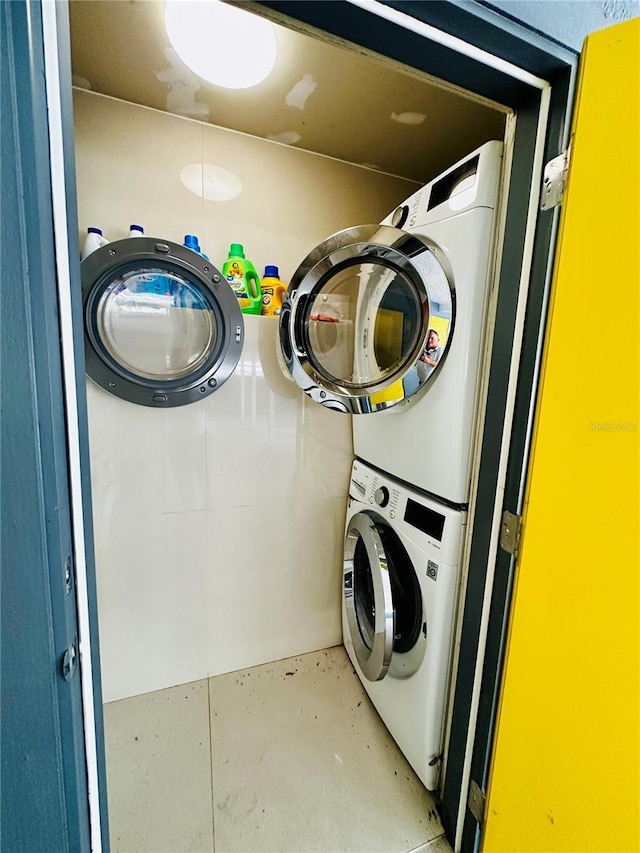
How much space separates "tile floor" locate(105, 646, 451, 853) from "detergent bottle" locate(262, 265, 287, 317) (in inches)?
62.1

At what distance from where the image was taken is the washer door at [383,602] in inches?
40.3

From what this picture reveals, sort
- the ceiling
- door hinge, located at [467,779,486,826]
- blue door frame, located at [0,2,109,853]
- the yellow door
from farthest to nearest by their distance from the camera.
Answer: the ceiling → door hinge, located at [467,779,486,826] → the yellow door → blue door frame, located at [0,2,109,853]

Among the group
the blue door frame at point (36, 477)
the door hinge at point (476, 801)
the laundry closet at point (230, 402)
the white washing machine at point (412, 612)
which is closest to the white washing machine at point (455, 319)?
the white washing machine at point (412, 612)

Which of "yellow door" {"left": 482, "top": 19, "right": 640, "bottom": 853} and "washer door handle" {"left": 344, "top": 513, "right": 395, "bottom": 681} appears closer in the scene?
"yellow door" {"left": 482, "top": 19, "right": 640, "bottom": 853}

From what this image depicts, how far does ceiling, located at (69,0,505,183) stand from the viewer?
0.97 m

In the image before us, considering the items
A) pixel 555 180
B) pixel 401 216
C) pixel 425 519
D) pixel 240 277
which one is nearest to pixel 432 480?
pixel 425 519

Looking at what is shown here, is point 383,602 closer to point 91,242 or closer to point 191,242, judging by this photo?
point 191,242

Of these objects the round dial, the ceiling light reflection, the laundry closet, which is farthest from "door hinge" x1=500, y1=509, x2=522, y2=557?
the ceiling light reflection

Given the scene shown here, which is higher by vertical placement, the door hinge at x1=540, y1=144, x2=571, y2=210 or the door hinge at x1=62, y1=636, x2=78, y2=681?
the door hinge at x1=540, y1=144, x2=571, y2=210

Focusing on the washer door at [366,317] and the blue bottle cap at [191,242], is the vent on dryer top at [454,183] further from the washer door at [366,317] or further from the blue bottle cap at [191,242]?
the blue bottle cap at [191,242]

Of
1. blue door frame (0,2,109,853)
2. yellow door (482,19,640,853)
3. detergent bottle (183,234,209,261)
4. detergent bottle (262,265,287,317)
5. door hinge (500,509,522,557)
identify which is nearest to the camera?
blue door frame (0,2,109,853)

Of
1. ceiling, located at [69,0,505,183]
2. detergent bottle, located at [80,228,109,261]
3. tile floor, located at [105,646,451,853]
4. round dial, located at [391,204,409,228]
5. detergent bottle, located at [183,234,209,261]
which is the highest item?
ceiling, located at [69,0,505,183]

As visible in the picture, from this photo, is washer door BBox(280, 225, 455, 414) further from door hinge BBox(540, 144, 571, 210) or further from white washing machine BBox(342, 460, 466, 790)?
white washing machine BBox(342, 460, 466, 790)

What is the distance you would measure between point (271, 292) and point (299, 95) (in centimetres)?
65
